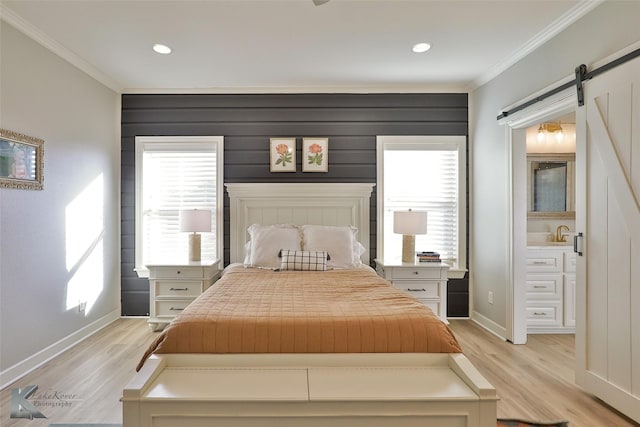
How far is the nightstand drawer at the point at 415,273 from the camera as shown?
12.1 feet

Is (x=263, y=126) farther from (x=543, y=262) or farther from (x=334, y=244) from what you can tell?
(x=543, y=262)

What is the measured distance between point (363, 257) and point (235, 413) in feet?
8.81

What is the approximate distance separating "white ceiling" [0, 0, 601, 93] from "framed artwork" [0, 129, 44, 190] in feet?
2.76

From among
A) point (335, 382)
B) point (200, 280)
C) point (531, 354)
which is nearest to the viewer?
point (335, 382)

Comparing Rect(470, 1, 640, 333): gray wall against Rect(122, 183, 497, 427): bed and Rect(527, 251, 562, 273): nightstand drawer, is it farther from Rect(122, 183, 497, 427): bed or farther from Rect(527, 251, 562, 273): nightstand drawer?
Rect(122, 183, 497, 427): bed

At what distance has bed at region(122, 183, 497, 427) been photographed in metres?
1.57

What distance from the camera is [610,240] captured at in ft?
7.41

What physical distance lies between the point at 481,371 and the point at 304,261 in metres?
1.69

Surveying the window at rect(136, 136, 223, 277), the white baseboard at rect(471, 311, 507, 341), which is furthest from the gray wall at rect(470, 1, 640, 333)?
the window at rect(136, 136, 223, 277)

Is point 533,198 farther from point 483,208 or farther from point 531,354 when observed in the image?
point 531,354

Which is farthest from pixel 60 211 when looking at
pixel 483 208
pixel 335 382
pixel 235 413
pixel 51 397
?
pixel 483 208

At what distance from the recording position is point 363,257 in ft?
13.4

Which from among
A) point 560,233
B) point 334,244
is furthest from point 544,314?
point 334,244

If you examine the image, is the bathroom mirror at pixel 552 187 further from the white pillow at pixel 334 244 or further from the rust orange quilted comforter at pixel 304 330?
the rust orange quilted comforter at pixel 304 330
